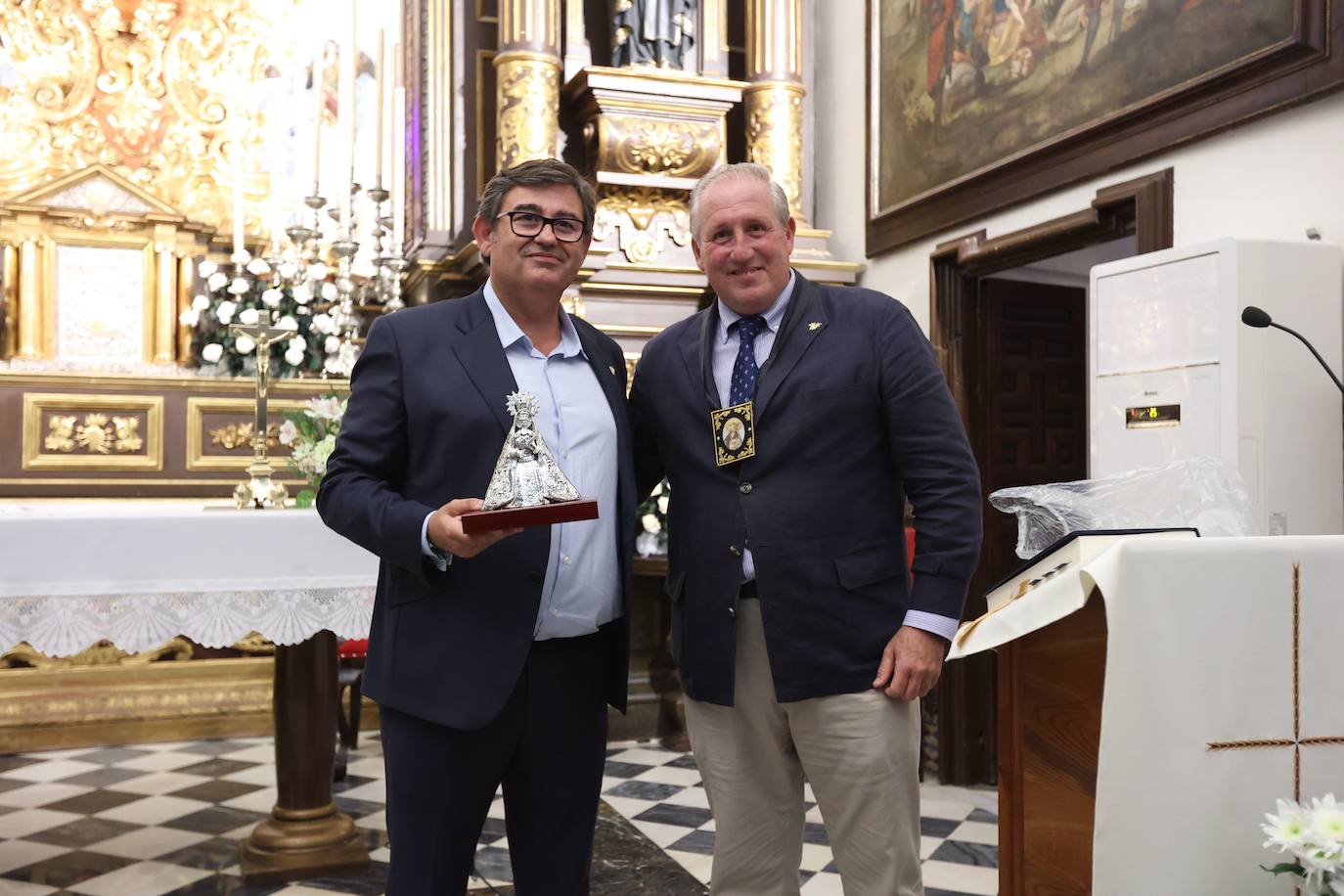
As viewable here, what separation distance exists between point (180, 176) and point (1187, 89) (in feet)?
20.1

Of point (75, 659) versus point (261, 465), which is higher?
point (261, 465)

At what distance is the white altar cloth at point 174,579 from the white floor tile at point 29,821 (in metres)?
1.60

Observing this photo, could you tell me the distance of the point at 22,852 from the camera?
4.10 meters

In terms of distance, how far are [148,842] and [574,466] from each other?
2.95 metres

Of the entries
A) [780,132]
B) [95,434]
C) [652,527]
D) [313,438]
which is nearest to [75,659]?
[95,434]

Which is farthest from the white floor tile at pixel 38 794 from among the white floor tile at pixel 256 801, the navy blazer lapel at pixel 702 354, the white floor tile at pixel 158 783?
the navy blazer lapel at pixel 702 354

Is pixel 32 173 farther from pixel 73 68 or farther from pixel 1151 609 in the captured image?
pixel 1151 609

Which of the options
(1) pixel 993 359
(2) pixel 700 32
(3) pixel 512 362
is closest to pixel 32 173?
(2) pixel 700 32

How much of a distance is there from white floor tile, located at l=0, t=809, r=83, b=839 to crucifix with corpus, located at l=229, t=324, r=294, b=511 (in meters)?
1.42

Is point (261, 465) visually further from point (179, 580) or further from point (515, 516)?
point (515, 516)

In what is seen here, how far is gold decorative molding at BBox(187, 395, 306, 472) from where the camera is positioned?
618cm

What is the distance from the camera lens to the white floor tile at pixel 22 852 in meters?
3.98

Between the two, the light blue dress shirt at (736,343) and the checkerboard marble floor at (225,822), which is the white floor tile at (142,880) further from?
the light blue dress shirt at (736,343)

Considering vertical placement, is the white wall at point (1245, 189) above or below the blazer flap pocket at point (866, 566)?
above
